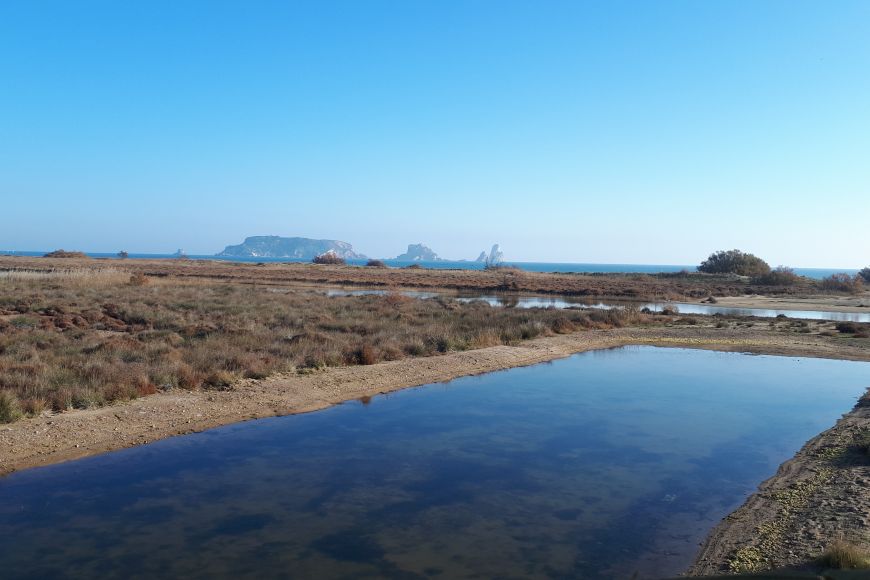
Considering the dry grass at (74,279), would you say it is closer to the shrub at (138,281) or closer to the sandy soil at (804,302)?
the shrub at (138,281)

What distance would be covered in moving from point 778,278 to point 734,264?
15.5 meters

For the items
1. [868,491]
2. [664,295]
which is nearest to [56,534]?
[868,491]

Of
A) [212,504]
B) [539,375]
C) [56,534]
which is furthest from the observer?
[539,375]

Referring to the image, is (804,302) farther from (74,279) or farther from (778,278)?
(74,279)

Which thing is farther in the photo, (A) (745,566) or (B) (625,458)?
(B) (625,458)

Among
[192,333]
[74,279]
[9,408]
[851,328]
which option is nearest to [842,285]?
[851,328]

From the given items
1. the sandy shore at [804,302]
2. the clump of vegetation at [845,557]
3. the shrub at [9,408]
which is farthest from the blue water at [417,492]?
the sandy shore at [804,302]

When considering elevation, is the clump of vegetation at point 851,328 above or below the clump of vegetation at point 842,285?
below

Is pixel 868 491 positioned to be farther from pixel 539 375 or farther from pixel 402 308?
pixel 402 308

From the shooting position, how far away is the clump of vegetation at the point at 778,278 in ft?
250

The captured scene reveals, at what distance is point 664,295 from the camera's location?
2334 inches

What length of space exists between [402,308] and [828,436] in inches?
920

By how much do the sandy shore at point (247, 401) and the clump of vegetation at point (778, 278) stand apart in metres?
55.2

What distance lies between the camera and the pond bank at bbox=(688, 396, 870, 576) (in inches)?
287
